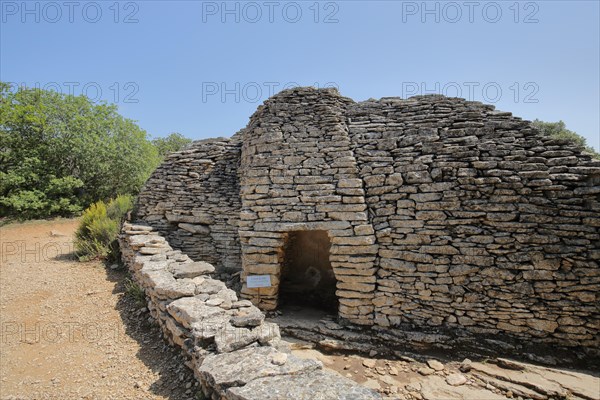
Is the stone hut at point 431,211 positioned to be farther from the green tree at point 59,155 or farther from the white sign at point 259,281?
the green tree at point 59,155

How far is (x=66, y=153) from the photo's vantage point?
42.7ft

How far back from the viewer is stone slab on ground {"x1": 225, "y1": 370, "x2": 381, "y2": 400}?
1.99 metres

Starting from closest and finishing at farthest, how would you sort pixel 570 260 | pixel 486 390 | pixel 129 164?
1. pixel 486 390
2. pixel 570 260
3. pixel 129 164

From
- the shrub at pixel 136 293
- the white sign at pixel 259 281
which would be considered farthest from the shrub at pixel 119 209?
the white sign at pixel 259 281

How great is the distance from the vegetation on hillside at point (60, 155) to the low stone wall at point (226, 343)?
36.7ft

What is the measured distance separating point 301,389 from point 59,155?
629 inches

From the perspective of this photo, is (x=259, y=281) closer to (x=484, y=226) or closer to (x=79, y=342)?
(x=79, y=342)

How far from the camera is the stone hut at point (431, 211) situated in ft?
14.3

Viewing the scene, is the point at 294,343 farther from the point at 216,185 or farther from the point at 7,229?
the point at 7,229

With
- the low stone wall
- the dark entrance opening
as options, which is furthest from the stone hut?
the low stone wall

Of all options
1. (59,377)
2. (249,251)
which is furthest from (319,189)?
(59,377)

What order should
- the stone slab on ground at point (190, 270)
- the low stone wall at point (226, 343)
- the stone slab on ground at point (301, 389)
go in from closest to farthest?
the stone slab on ground at point (301, 389)
the low stone wall at point (226, 343)
the stone slab on ground at point (190, 270)

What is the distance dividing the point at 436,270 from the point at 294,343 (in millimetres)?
2777

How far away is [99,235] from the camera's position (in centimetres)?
736
